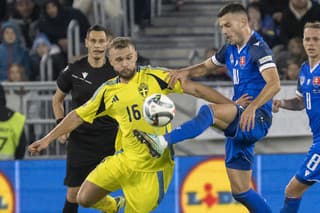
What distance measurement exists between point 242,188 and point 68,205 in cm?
208

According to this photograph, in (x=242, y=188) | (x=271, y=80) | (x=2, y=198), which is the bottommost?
(x=2, y=198)

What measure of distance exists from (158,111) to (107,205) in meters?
2.06

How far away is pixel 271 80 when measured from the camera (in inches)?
423

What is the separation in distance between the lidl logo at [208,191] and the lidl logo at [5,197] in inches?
77.2

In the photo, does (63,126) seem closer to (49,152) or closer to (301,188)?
(301,188)

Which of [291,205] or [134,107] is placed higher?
[134,107]

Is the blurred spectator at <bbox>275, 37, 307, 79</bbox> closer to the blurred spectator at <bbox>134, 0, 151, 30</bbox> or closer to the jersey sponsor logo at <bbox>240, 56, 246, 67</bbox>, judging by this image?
the blurred spectator at <bbox>134, 0, 151, 30</bbox>

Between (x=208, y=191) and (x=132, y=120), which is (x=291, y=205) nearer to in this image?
(x=132, y=120)

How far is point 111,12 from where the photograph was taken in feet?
56.3

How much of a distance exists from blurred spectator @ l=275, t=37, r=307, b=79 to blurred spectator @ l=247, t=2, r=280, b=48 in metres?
0.55

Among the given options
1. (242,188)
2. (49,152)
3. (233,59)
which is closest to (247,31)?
(233,59)

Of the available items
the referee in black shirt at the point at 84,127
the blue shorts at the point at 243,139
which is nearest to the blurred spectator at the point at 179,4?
the referee in black shirt at the point at 84,127

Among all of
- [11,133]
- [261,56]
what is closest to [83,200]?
Result: [261,56]

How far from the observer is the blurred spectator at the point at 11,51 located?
16562mm
